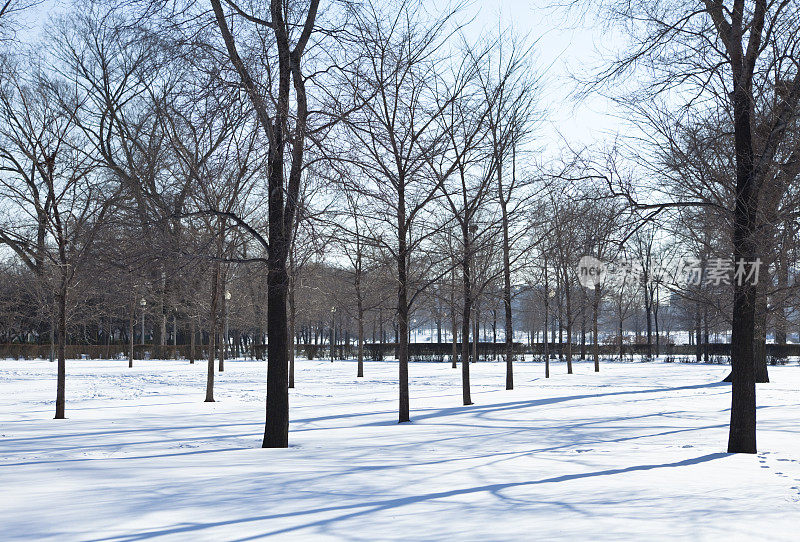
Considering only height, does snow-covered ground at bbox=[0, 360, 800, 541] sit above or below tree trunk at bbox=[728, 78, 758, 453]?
below

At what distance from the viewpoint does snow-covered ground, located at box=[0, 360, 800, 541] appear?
554 centimetres

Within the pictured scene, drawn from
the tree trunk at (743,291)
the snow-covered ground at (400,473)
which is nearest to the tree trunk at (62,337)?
the snow-covered ground at (400,473)

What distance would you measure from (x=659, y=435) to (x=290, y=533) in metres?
8.98

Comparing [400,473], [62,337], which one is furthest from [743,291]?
[62,337]

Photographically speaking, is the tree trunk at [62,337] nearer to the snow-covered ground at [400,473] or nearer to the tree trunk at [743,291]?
the snow-covered ground at [400,473]

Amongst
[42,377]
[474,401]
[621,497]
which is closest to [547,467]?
[621,497]

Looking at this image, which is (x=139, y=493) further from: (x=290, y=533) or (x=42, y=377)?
(x=42, y=377)

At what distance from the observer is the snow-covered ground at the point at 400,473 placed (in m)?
5.54

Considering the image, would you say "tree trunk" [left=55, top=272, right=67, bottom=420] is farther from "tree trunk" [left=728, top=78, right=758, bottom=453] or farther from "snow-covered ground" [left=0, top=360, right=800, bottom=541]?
"tree trunk" [left=728, top=78, right=758, bottom=453]

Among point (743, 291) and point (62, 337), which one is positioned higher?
point (743, 291)

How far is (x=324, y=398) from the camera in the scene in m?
21.0

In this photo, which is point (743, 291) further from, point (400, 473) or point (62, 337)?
point (62, 337)

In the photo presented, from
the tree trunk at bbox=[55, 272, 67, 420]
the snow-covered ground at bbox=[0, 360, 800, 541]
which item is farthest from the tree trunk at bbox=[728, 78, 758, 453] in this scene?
the tree trunk at bbox=[55, 272, 67, 420]

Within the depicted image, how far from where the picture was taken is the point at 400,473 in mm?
8172
